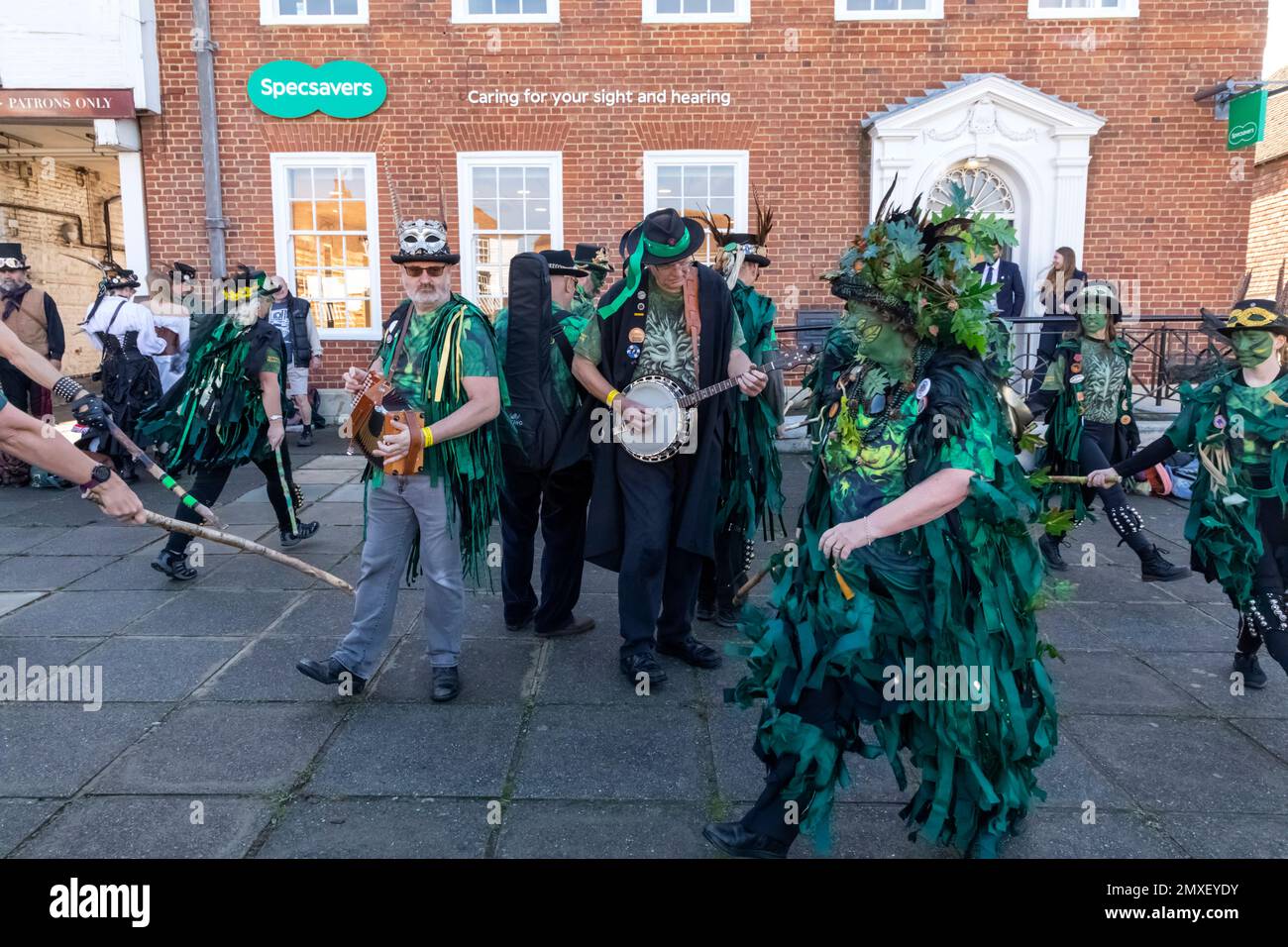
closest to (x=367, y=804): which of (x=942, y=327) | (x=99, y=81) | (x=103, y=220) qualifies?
(x=942, y=327)

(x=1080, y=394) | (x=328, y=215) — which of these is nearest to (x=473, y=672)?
(x=1080, y=394)

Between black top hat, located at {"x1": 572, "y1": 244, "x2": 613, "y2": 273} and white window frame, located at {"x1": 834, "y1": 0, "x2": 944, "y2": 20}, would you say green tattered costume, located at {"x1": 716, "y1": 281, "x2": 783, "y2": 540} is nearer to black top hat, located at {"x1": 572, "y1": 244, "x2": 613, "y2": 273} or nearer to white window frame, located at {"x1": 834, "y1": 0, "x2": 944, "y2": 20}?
black top hat, located at {"x1": 572, "y1": 244, "x2": 613, "y2": 273}

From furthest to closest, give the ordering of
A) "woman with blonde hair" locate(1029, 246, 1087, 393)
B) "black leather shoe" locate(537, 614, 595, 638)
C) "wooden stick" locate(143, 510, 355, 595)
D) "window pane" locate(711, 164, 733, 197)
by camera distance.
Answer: "window pane" locate(711, 164, 733, 197) < "woman with blonde hair" locate(1029, 246, 1087, 393) < "black leather shoe" locate(537, 614, 595, 638) < "wooden stick" locate(143, 510, 355, 595)

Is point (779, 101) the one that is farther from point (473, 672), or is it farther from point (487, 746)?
point (487, 746)

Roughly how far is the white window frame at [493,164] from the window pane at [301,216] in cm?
193

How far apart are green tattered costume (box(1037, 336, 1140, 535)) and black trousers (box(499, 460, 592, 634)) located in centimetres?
325

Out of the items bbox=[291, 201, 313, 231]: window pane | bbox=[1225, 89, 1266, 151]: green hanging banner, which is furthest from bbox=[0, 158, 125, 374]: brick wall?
bbox=[1225, 89, 1266, 151]: green hanging banner

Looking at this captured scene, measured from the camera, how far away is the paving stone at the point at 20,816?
296cm

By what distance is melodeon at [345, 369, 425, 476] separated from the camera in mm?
3861

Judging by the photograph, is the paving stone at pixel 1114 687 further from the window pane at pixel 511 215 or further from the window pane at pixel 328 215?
the window pane at pixel 328 215

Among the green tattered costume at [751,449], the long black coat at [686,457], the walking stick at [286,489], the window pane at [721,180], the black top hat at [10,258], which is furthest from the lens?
the window pane at [721,180]

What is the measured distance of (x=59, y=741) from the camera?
11.9 ft

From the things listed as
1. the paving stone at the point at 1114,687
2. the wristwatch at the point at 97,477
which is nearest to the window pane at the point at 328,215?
the wristwatch at the point at 97,477

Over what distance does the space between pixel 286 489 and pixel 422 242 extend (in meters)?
3.20
